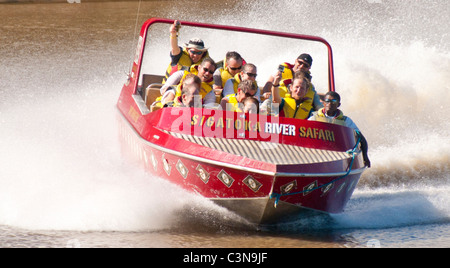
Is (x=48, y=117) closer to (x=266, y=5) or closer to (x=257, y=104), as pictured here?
(x=257, y=104)

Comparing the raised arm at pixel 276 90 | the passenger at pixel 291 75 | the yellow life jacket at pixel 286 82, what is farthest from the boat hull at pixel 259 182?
the passenger at pixel 291 75

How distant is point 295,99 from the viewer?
6.42m

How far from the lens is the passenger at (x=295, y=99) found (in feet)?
20.5

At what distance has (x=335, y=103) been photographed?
20.4 feet

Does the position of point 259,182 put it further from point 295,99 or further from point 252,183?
point 295,99

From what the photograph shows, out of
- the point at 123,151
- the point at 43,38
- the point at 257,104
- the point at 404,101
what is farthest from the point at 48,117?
the point at 43,38

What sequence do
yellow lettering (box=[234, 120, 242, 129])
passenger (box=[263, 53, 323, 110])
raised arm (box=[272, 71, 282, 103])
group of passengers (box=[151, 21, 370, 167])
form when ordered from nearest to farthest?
yellow lettering (box=[234, 120, 242, 129]) < group of passengers (box=[151, 21, 370, 167]) < raised arm (box=[272, 71, 282, 103]) < passenger (box=[263, 53, 323, 110])

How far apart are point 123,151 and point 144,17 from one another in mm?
10074

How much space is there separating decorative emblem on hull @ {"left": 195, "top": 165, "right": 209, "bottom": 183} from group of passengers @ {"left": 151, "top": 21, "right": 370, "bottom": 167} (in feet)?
2.21

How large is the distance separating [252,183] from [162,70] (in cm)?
635

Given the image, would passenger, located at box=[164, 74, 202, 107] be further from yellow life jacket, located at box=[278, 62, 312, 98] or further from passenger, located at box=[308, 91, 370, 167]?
passenger, located at box=[308, 91, 370, 167]

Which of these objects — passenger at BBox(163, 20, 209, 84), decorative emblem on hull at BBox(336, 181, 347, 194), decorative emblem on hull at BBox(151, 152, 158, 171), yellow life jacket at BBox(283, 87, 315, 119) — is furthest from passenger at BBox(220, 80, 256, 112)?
passenger at BBox(163, 20, 209, 84)

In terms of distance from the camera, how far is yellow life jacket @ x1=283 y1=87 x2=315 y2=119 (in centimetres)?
637
